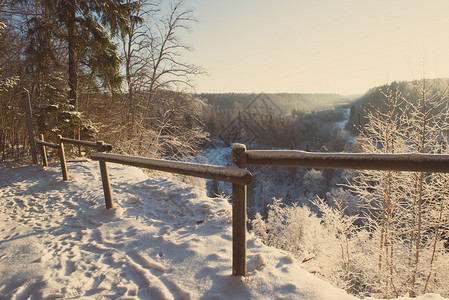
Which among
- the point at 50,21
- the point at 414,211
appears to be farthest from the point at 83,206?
the point at 414,211

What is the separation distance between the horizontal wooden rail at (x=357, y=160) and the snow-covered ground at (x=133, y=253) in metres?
1.12

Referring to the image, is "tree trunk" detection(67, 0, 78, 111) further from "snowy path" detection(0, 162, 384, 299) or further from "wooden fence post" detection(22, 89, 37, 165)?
"snowy path" detection(0, 162, 384, 299)

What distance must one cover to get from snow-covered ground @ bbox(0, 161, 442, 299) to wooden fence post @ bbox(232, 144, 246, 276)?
14cm

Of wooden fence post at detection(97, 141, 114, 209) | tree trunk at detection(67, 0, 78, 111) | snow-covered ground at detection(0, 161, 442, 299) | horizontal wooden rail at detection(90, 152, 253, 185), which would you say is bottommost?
snow-covered ground at detection(0, 161, 442, 299)

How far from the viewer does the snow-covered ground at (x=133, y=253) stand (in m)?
2.00

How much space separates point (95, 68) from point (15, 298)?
30.2 feet

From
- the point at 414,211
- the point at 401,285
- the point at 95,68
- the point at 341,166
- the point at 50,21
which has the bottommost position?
the point at 401,285

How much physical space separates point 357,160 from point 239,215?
1.05 metres

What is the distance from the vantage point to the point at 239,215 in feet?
6.55

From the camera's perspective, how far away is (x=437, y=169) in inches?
54.1

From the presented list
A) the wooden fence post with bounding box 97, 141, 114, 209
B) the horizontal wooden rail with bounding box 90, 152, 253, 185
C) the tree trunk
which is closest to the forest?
the tree trunk

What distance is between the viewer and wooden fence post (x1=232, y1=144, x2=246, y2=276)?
1905 millimetres

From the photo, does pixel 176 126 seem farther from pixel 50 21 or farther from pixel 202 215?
pixel 202 215

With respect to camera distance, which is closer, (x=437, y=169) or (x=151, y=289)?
(x=437, y=169)
